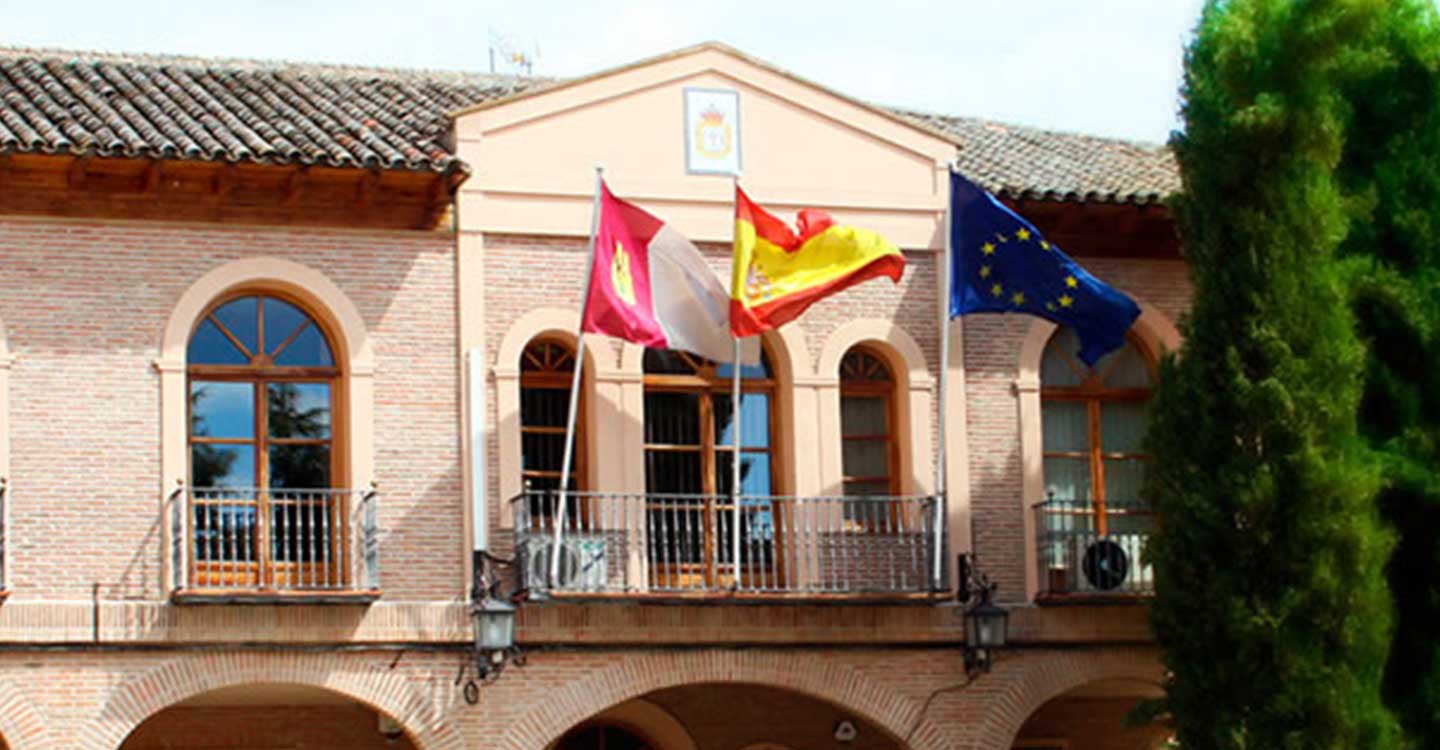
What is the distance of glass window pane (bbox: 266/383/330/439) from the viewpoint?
889 inches

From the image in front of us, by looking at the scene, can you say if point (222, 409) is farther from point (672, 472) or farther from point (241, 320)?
point (672, 472)

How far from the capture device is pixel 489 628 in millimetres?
22125

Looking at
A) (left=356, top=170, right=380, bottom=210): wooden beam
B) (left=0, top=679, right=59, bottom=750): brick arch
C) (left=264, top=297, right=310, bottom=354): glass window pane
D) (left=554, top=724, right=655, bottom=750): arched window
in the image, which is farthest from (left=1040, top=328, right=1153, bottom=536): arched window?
(left=0, top=679, right=59, bottom=750): brick arch

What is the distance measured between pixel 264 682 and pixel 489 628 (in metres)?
1.78

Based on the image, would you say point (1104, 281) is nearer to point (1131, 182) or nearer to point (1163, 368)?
point (1131, 182)

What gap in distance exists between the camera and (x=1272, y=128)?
21.5 m

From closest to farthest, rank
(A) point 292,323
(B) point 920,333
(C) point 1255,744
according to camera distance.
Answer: (C) point 1255,744 < (A) point 292,323 < (B) point 920,333

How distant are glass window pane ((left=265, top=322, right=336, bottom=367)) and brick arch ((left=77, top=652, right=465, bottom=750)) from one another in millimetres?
2387

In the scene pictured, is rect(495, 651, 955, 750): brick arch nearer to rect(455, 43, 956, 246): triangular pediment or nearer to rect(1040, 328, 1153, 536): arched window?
rect(1040, 328, 1153, 536): arched window

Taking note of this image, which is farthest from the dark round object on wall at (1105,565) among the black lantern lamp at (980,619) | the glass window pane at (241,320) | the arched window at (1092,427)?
the glass window pane at (241,320)

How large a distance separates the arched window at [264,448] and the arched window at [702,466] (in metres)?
2.68

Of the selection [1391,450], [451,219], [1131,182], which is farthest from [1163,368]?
Answer: [451,219]

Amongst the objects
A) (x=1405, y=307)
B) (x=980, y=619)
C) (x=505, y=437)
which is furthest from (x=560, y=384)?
(x=1405, y=307)

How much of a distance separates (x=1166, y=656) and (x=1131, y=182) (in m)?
5.21
